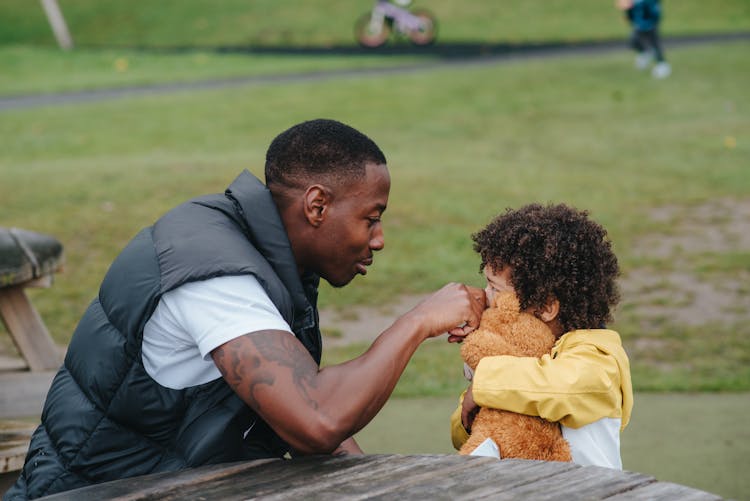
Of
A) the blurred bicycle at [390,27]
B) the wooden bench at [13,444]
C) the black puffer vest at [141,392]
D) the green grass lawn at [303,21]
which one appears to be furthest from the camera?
the green grass lawn at [303,21]

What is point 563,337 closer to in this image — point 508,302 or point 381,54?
point 508,302

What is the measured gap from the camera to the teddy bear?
274cm

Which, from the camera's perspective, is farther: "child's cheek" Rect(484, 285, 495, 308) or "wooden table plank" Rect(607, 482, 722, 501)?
"child's cheek" Rect(484, 285, 495, 308)

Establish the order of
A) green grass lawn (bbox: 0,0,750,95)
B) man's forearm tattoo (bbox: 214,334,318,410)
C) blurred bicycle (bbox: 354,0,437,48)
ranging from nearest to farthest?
1. man's forearm tattoo (bbox: 214,334,318,410)
2. green grass lawn (bbox: 0,0,750,95)
3. blurred bicycle (bbox: 354,0,437,48)

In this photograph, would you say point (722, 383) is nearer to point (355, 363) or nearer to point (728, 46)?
point (355, 363)

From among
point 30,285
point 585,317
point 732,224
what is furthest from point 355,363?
point 732,224

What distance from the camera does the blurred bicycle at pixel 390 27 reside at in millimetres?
25016

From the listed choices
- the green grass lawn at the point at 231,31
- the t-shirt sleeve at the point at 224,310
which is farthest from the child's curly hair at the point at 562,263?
the green grass lawn at the point at 231,31

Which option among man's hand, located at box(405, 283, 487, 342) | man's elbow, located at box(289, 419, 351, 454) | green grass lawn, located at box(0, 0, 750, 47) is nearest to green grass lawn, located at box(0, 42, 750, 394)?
man's hand, located at box(405, 283, 487, 342)

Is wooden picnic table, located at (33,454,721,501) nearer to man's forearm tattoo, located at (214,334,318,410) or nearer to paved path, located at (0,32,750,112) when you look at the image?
man's forearm tattoo, located at (214,334,318,410)

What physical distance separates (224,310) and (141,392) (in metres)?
0.34

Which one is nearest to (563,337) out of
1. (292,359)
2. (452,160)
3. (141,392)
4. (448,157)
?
(292,359)

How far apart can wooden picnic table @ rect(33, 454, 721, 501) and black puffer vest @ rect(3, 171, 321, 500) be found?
8.6 inches

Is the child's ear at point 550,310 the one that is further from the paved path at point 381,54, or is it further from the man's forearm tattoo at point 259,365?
the paved path at point 381,54
